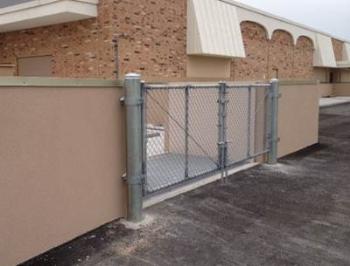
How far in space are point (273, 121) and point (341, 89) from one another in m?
31.8

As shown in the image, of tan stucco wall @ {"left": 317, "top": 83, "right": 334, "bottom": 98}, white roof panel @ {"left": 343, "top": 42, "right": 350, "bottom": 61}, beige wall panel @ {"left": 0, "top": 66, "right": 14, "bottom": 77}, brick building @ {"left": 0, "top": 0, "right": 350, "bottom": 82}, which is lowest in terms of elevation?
tan stucco wall @ {"left": 317, "top": 83, "right": 334, "bottom": 98}

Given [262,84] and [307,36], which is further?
[307,36]

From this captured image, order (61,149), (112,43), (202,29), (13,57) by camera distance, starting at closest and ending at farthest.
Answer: (61,149) < (112,43) < (202,29) < (13,57)

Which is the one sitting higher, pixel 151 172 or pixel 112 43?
pixel 112 43

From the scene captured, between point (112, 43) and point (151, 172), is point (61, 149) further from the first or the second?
point (112, 43)

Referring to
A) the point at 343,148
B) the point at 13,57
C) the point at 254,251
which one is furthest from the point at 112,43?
the point at 254,251

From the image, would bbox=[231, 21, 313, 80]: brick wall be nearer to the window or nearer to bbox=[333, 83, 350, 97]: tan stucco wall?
bbox=[333, 83, 350, 97]: tan stucco wall

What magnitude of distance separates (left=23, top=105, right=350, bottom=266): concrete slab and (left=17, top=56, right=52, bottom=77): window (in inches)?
465

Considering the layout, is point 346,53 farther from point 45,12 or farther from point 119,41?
point 45,12

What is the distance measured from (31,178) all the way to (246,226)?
254cm

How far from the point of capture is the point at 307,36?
3036 cm

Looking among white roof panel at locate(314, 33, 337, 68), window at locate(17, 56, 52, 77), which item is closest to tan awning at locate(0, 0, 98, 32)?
window at locate(17, 56, 52, 77)

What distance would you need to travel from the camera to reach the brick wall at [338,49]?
3650cm

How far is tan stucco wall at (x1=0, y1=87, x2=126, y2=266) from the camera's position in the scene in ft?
11.4
